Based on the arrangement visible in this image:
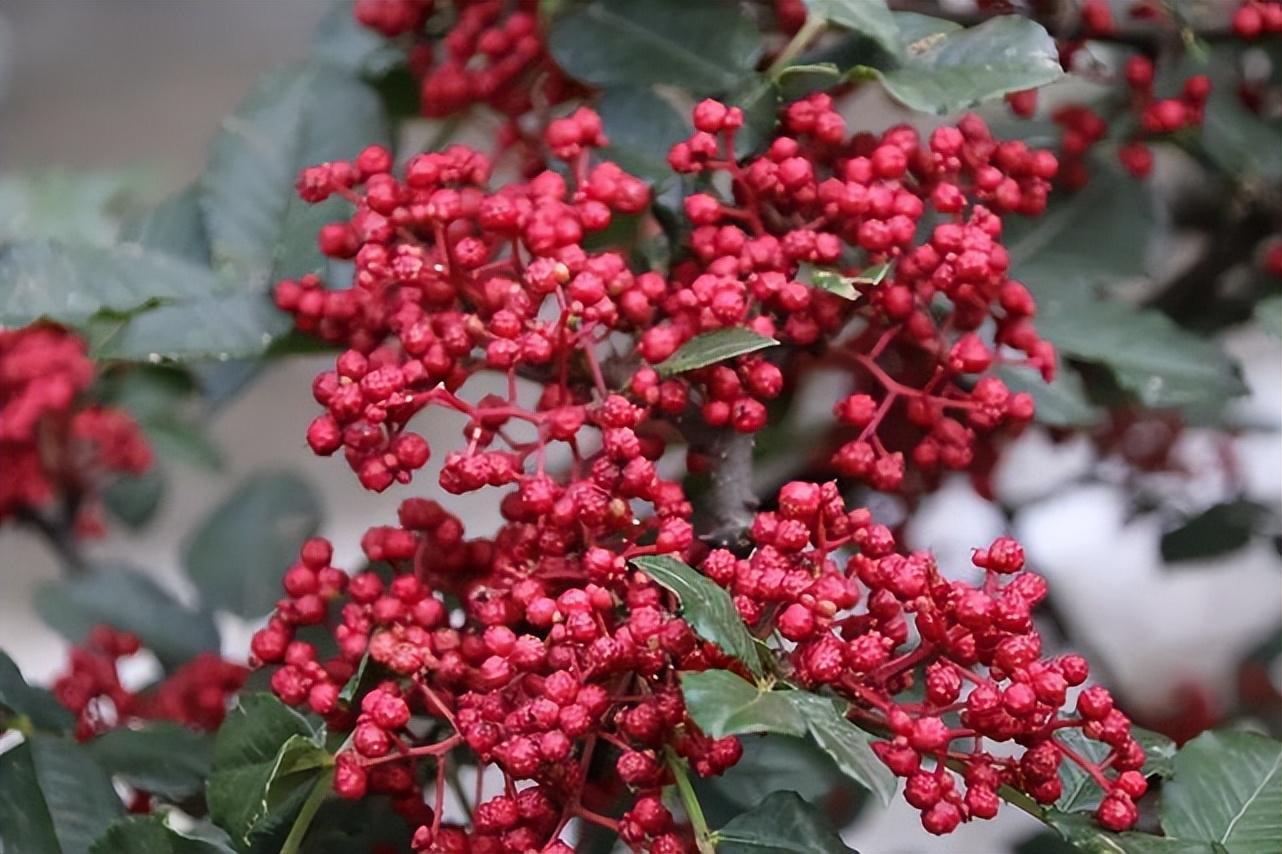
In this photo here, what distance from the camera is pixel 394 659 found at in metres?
0.42

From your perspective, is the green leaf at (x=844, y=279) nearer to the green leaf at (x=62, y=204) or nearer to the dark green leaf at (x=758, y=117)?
the dark green leaf at (x=758, y=117)

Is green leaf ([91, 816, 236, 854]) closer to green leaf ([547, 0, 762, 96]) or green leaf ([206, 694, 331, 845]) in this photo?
green leaf ([206, 694, 331, 845])

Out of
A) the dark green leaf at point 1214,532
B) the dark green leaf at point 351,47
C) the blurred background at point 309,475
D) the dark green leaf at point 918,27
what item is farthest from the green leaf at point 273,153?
the dark green leaf at point 1214,532

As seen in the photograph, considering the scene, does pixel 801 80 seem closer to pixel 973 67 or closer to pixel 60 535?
pixel 973 67

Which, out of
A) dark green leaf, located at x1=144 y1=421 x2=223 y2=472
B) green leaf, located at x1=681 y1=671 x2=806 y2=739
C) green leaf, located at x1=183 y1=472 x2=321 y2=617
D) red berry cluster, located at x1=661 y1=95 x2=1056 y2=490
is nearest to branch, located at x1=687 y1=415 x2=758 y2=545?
red berry cluster, located at x1=661 y1=95 x2=1056 y2=490

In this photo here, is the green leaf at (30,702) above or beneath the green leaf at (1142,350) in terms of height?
beneath

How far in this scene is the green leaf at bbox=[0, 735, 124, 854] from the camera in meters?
0.49

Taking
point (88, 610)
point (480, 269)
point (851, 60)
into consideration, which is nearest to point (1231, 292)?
point (851, 60)

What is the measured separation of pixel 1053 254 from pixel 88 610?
53 cm

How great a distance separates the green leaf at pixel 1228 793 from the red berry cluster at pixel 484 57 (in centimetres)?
36

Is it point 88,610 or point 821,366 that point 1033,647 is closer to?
point 821,366

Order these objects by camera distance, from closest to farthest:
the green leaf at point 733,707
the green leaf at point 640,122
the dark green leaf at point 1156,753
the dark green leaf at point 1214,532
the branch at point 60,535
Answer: the green leaf at point 733,707 < the dark green leaf at point 1156,753 < the green leaf at point 640,122 < the dark green leaf at point 1214,532 < the branch at point 60,535

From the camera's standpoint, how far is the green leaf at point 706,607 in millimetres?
348

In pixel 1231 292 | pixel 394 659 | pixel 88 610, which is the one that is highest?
pixel 394 659
